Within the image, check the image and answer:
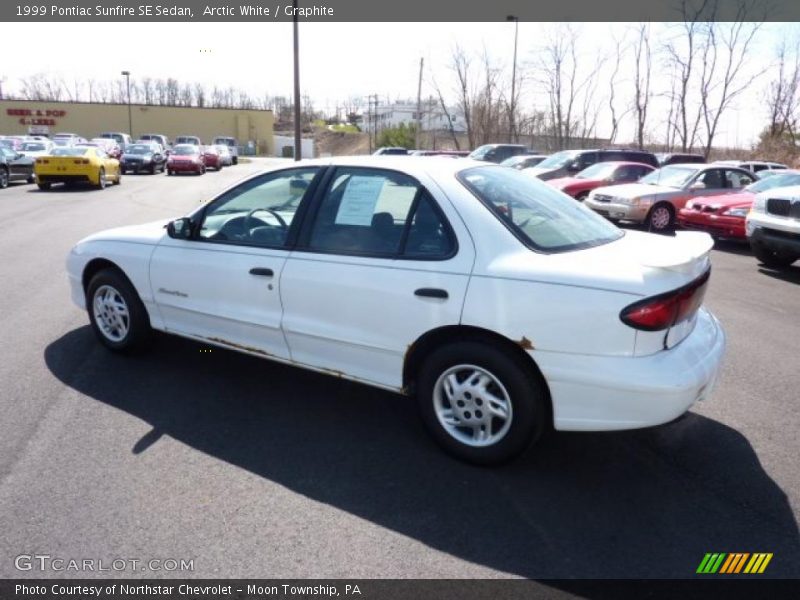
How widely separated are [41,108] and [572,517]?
69.3 meters

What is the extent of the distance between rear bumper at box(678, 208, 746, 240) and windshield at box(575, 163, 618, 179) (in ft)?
13.7

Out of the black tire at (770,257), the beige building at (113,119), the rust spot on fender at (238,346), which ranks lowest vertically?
the black tire at (770,257)


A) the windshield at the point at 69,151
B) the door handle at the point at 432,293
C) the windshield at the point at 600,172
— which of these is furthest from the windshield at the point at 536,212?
the windshield at the point at 69,151

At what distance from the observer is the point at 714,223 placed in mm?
11570

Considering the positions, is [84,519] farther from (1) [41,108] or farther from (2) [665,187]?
(1) [41,108]

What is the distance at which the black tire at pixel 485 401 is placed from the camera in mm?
3176

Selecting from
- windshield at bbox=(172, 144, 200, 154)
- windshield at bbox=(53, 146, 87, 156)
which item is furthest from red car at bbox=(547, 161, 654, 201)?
windshield at bbox=(172, 144, 200, 154)

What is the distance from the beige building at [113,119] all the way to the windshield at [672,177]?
56293 mm

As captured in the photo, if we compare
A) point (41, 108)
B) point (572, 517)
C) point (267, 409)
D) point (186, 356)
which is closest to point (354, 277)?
point (267, 409)

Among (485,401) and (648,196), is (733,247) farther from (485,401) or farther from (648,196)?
(485,401)

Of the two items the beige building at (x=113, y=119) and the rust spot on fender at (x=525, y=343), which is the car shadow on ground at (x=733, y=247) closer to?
the rust spot on fender at (x=525, y=343)

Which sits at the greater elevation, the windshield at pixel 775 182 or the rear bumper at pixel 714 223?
the windshield at pixel 775 182

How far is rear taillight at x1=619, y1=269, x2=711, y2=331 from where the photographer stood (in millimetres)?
2930

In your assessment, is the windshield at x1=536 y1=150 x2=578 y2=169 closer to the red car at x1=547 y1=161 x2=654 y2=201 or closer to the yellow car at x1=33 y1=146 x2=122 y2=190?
the red car at x1=547 y1=161 x2=654 y2=201
